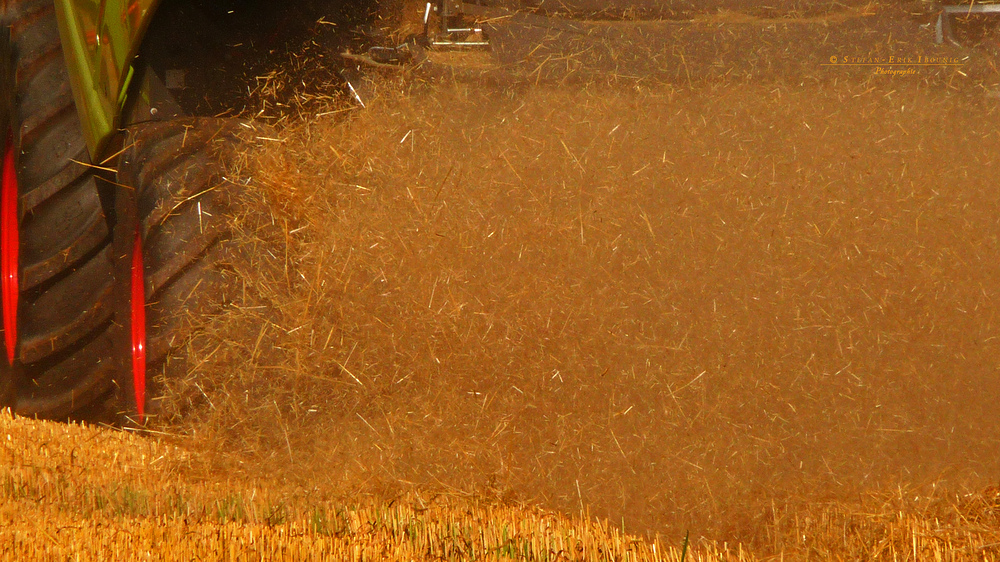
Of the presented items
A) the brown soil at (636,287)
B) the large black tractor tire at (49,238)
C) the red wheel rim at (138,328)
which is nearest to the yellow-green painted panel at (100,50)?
the large black tractor tire at (49,238)

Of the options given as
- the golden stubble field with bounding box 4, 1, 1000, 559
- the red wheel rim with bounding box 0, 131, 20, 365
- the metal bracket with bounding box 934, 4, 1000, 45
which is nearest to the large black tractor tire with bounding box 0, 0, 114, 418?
the red wheel rim with bounding box 0, 131, 20, 365

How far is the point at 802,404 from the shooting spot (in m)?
2.33

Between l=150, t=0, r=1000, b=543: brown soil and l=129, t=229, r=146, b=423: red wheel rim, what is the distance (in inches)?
4.9

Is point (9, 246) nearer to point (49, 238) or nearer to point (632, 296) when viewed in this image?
point (49, 238)

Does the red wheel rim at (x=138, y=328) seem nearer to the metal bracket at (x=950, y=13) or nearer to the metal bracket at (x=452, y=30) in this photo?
the metal bracket at (x=452, y=30)

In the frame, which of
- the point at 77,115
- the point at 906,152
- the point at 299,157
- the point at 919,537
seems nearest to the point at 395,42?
the point at 299,157

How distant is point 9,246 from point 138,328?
1.65 ft

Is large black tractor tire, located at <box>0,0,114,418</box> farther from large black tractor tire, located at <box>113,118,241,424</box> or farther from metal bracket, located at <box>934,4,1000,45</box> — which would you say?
metal bracket, located at <box>934,4,1000,45</box>

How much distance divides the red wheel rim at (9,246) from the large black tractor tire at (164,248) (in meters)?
0.33

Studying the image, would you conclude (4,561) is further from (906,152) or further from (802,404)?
(906,152)

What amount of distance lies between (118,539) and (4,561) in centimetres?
24

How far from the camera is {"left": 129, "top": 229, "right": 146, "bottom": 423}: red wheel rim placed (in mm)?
2258

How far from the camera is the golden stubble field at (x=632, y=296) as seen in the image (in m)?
2.29

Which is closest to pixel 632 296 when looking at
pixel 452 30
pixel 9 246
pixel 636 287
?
pixel 636 287
